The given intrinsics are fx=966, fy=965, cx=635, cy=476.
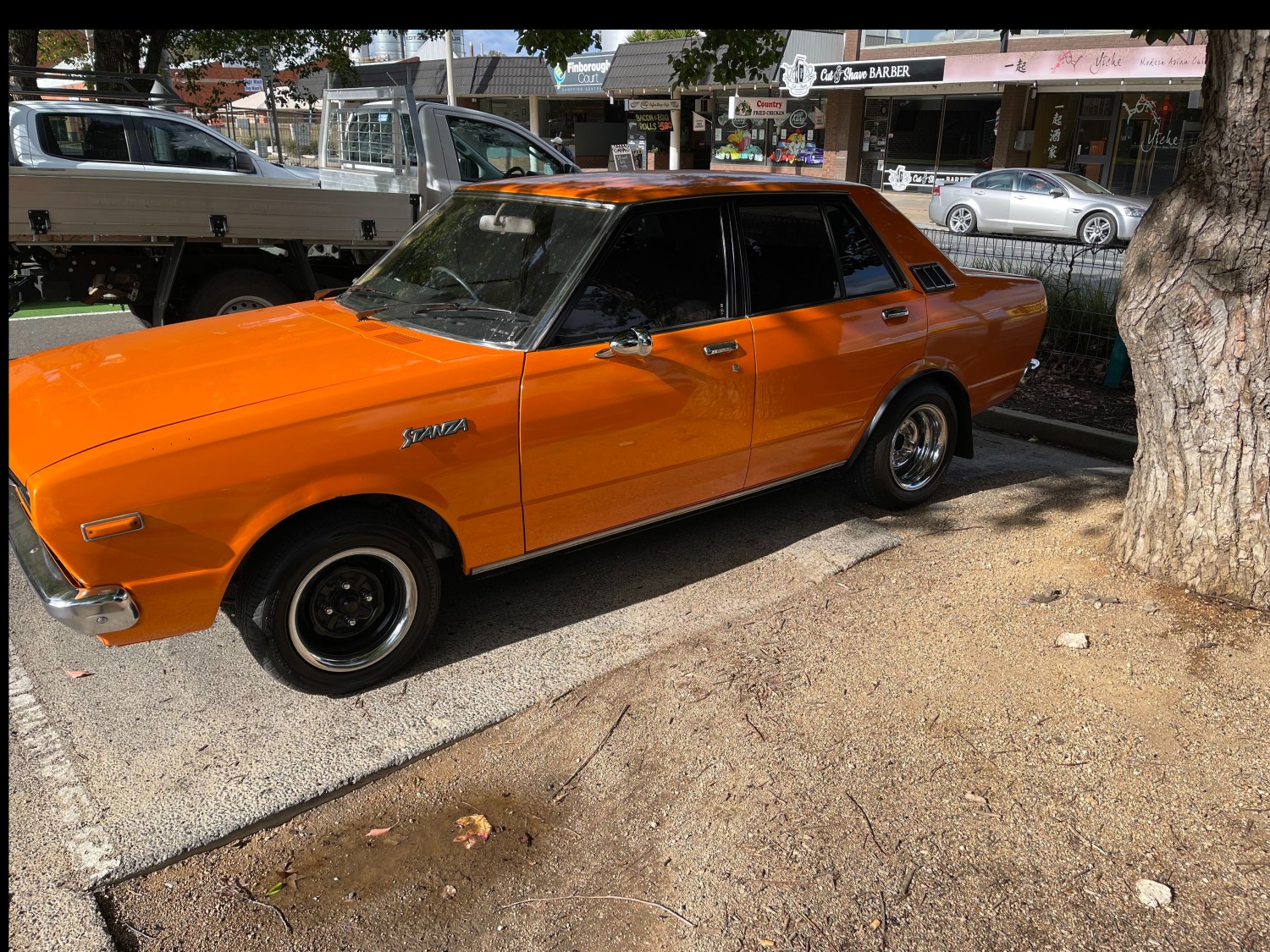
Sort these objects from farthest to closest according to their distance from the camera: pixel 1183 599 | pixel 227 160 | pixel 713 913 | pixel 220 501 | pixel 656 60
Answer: pixel 656 60
pixel 227 160
pixel 1183 599
pixel 220 501
pixel 713 913

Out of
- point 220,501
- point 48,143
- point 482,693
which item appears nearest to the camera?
point 220,501

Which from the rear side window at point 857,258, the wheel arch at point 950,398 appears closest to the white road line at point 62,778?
the wheel arch at point 950,398

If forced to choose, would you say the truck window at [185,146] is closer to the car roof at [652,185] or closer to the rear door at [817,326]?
the car roof at [652,185]

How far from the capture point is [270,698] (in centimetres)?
357

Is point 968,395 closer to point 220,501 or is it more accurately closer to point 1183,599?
point 1183,599

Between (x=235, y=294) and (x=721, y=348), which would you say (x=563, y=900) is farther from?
(x=235, y=294)

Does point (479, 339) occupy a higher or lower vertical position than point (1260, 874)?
higher

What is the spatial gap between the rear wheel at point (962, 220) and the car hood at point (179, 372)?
60.5 ft

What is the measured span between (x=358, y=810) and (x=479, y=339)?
1.77m

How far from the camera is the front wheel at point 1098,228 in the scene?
1759 centimetres

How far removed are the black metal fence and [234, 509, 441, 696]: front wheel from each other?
585cm

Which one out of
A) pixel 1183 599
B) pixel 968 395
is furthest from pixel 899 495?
pixel 1183 599

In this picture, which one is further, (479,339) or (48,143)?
(48,143)

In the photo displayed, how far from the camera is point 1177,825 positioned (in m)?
2.88
